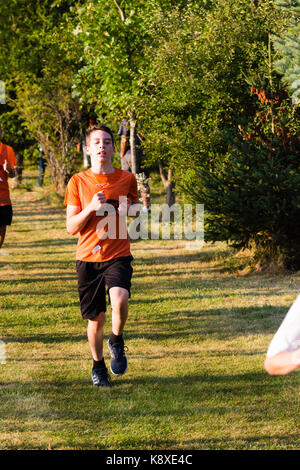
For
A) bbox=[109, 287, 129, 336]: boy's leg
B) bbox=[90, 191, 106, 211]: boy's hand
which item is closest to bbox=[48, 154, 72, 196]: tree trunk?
bbox=[109, 287, 129, 336]: boy's leg

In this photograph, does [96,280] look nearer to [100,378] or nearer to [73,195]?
[73,195]

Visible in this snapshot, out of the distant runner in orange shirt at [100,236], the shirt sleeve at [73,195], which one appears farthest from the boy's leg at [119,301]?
the shirt sleeve at [73,195]

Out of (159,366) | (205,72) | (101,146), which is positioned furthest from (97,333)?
(205,72)

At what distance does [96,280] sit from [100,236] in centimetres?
37

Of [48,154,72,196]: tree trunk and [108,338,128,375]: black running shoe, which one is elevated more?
[48,154,72,196]: tree trunk

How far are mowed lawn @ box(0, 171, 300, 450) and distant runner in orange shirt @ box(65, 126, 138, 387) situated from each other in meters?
0.67

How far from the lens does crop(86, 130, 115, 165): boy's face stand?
5.37 metres

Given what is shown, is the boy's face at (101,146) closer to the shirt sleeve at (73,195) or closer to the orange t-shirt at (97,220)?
the orange t-shirt at (97,220)

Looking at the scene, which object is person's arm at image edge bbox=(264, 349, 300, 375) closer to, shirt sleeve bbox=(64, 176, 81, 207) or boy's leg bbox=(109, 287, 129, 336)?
boy's leg bbox=(109, 287, 129, 336)

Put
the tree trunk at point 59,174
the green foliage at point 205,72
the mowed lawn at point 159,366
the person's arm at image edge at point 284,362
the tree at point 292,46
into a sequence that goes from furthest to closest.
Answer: the tree trunk at point 59,174 → the green foliage at point 205,72 → the tree at point 292,46 → the mowed lawn at point 159,366 → the person's arm at image edge at point 284,362

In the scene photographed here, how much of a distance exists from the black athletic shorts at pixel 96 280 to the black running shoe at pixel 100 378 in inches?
20.0

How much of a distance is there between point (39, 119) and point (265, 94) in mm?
10351

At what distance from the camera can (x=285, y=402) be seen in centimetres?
532

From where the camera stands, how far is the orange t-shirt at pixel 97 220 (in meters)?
5.38
